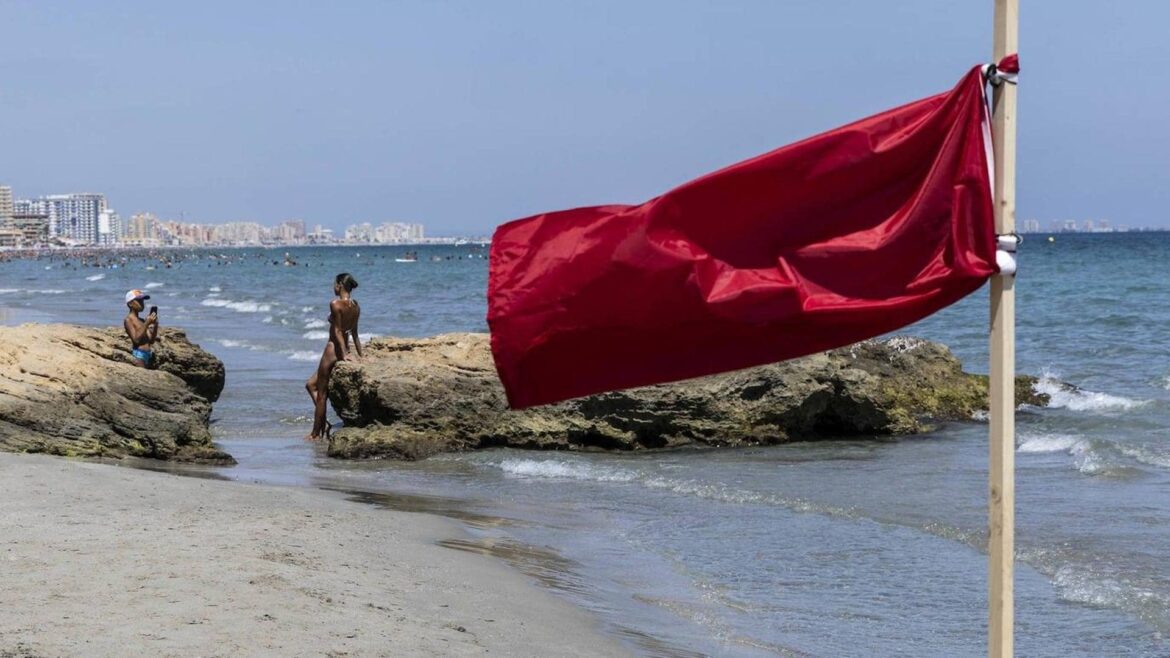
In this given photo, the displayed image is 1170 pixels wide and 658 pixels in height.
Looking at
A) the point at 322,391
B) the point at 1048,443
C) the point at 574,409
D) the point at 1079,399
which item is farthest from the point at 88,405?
the point at 1079,399

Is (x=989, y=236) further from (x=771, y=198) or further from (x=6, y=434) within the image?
(x=6, y=434)

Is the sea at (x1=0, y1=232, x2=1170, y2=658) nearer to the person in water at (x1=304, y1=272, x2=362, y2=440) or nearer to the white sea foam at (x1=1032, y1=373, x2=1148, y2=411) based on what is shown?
the white sea foam at (x1=1032, y1=373, x2=1148, y2=411)

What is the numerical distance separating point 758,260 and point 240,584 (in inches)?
133

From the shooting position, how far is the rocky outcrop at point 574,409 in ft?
45.9

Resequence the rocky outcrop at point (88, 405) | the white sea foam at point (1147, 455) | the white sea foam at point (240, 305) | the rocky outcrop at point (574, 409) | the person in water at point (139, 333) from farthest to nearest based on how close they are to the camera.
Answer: the white sea foam at point (240, 305), the person in water at point (139, 333), the rocky outcrop at point (574, 409), the white sea foam at point (1147, 455), the rocky outcrop at point (88, 405)

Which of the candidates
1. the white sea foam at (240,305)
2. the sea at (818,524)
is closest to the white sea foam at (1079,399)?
the sea at (818,524)

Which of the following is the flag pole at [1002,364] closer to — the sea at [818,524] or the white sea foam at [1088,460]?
the sea at [818,524]

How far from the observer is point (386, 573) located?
737 cm

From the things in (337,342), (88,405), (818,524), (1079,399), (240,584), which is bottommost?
(818,524)

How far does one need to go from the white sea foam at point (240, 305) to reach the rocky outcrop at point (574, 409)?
33.6 meters

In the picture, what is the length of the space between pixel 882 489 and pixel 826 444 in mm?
2786

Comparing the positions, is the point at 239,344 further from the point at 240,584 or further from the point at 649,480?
the point at 240,584

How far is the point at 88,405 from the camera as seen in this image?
1236 centimetres

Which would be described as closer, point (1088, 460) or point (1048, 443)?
point (1088, 460)
